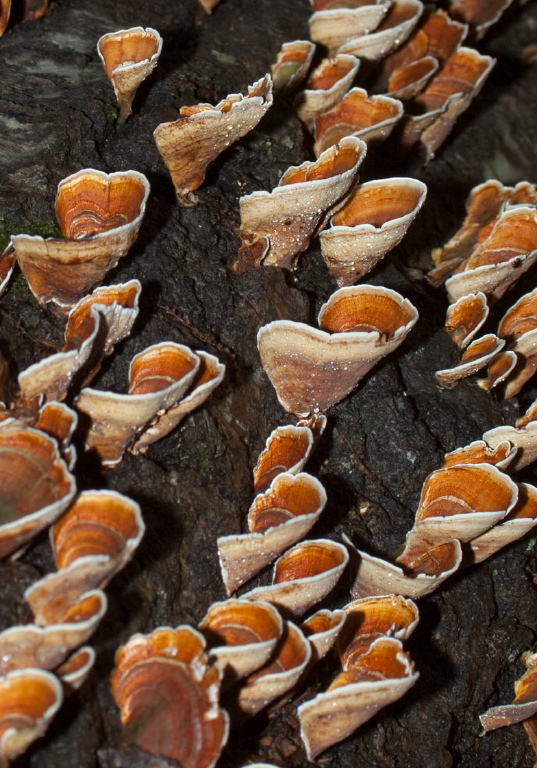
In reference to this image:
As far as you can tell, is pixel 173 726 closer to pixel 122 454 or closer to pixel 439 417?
pixel 122 454

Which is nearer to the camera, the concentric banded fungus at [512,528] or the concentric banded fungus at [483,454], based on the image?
the concentric banded fungus at [512,528]

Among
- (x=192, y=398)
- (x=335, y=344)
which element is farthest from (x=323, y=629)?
(x=335, y=344)

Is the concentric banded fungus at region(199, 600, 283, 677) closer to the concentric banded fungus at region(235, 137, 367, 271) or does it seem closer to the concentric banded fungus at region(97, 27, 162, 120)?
the concentric banded fungus at region(235, 137, 367, 271)

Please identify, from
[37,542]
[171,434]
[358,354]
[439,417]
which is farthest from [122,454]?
[439,417]

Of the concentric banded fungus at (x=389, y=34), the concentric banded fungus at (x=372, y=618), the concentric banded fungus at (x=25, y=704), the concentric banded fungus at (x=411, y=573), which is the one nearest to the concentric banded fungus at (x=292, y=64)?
the concentric banded fungus at (x=389, y=34)

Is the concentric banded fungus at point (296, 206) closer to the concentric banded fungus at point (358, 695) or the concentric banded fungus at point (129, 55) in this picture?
the concentric banded fungus at point (129, 55)

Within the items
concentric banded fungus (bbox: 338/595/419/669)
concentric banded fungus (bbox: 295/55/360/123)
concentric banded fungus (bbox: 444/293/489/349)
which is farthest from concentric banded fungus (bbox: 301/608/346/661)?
concentric banded fungus (bbox: 295/55/360/123)

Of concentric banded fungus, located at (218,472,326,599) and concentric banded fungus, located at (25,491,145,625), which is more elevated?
concentric banded fungus, located at (25,491,145,625)
